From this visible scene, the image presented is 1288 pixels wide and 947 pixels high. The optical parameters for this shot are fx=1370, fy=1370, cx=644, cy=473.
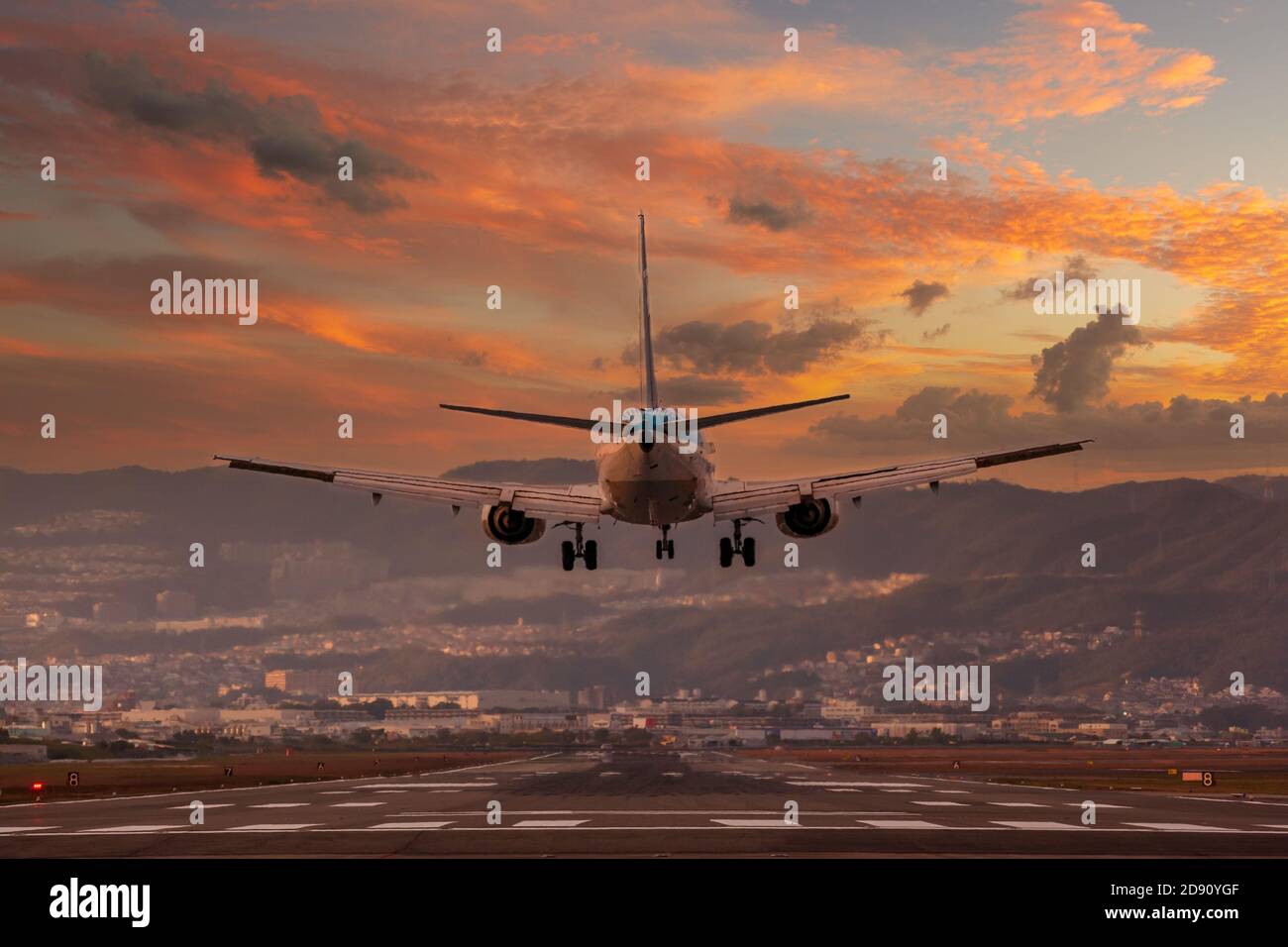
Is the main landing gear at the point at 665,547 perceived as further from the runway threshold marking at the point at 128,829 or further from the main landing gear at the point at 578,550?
the runway threshold marking at the point at 128,829

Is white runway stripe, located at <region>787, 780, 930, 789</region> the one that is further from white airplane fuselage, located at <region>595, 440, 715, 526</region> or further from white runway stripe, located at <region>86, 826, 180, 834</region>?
white runway stripe, located at <region>86, 826, 180, 834</region>

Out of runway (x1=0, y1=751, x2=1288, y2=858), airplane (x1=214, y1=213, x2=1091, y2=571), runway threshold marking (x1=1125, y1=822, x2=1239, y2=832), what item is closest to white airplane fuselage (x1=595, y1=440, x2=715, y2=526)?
airplane (x1=214, y1=213, x2=1091, y2=571)

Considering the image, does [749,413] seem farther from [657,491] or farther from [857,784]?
[857,784]

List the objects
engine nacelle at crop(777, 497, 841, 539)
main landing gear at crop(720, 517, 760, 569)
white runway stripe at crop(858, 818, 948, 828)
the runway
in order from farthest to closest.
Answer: main landing gear at crop(720, 517, 760, 569), engine nacelle at crop(777, 497, 841, 539), white runway stripe at crop(858, 818, 948, 828), the runway

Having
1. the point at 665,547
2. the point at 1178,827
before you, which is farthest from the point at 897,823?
the point at 665,547
